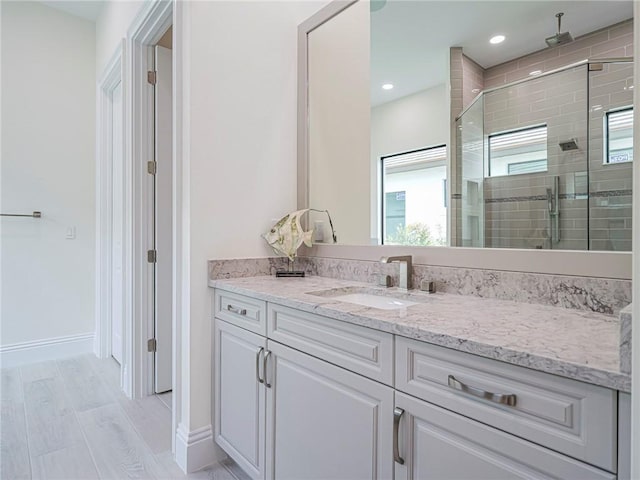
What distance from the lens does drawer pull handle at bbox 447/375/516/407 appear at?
74 cm

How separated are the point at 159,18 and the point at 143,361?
203cm

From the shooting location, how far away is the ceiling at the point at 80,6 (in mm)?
3020

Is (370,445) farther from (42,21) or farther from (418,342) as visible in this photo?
(42,21)

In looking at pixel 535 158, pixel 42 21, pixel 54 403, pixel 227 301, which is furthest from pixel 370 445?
pixel 42 21

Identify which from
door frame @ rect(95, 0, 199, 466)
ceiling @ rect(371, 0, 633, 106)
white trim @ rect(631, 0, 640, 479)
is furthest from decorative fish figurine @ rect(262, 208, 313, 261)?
white trim @ rect(631, 0, 640, 479)

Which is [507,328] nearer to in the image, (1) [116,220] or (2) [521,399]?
(2) [521,399]

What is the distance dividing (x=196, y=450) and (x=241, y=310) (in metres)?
0.70

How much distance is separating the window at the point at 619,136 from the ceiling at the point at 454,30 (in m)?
0.29

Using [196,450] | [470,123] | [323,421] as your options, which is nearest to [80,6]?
[470,123]

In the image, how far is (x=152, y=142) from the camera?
243cm

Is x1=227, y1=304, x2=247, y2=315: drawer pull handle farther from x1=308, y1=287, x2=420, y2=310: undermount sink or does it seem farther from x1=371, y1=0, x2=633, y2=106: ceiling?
x1=371, y1=0, x2=633, y2=106: ceiling

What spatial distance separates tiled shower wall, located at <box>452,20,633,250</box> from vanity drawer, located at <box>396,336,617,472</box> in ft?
2.04

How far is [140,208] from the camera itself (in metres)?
2.37

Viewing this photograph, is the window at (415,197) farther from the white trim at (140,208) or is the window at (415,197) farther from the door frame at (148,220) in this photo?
the white trim at (140,208)
